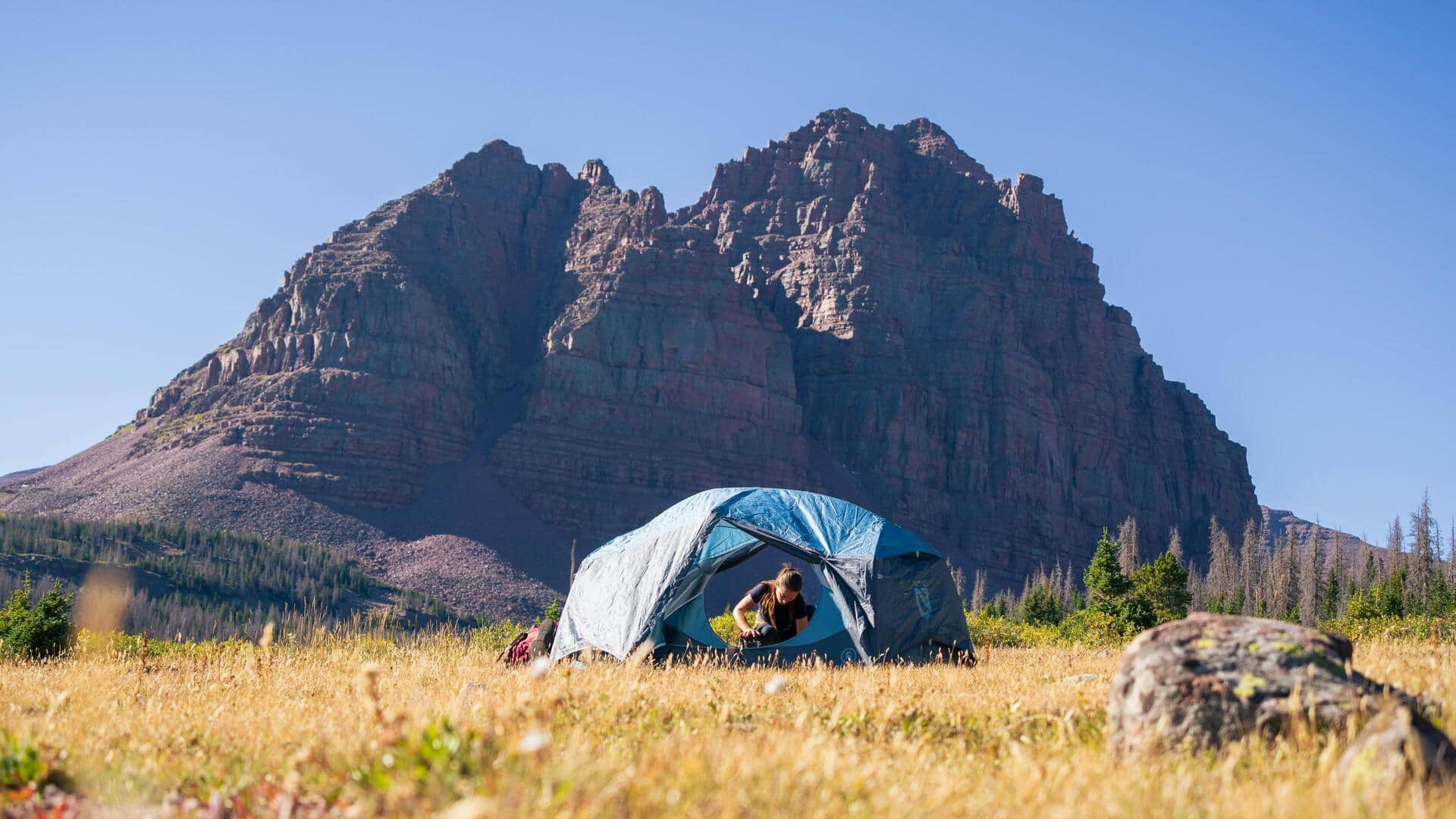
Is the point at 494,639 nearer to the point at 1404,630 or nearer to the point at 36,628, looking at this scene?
the point at 36,628

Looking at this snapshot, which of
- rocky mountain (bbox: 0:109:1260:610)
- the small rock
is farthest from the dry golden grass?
rocky mountain (bbox: 0:109:1260:610)

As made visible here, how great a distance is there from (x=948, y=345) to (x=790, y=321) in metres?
25.9

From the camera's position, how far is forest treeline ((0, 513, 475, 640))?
91.8 meters

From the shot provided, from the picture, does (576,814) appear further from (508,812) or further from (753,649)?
(753,649)

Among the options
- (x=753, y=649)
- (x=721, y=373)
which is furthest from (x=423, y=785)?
(x=721, y=373)

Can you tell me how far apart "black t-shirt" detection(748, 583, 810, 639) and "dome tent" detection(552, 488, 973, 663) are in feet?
1.11

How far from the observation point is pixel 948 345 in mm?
192750

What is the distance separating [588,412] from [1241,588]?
285ft

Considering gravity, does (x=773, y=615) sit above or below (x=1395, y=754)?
below

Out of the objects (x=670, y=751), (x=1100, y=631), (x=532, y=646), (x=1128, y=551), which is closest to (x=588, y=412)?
(x=1128, y=551)

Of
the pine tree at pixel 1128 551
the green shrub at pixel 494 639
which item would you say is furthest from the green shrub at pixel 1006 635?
the pine tree at pixel 1128 551

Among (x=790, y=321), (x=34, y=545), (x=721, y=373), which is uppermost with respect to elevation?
(x=790, y=321)

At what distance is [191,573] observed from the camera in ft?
338

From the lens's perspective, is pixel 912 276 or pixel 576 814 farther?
pixel 912 276
